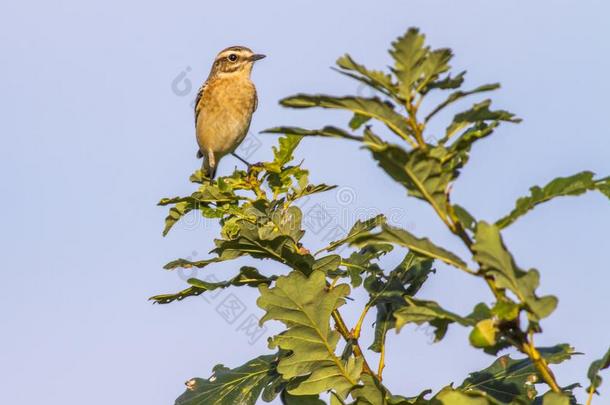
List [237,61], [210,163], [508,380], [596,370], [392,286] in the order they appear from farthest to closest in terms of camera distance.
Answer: [237,61]
[210,163]
[392,286]
[508,380]
[596,370]

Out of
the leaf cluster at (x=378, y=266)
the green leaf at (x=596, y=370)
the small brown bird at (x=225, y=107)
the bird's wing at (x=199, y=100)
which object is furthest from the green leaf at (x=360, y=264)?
the bird's wing at (x=199, y=100)

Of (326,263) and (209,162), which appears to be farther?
(209,162)

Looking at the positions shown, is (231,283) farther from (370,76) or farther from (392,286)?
(370,76)

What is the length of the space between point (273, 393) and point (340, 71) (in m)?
2.38

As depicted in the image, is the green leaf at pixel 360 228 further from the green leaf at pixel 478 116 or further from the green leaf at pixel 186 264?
the green leaf at pixel 478 116

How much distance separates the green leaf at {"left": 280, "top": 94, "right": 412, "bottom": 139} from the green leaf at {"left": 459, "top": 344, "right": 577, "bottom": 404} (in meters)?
1.50

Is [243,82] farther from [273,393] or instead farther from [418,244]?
[418,244]

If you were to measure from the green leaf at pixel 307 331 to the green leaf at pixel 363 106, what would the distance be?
4.45 feet

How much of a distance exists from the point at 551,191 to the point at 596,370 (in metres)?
0.75

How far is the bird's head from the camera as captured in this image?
13570 mm

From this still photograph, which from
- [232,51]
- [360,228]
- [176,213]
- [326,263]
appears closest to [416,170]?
[326,263]

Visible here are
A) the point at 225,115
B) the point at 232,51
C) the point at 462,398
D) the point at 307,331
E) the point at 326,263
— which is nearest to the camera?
the point at 462,398

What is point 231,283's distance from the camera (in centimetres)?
448

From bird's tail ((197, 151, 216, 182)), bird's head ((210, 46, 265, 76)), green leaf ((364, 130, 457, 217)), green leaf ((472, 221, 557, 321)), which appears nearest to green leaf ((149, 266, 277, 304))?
green leaf ((364, 130, 457, 217))
